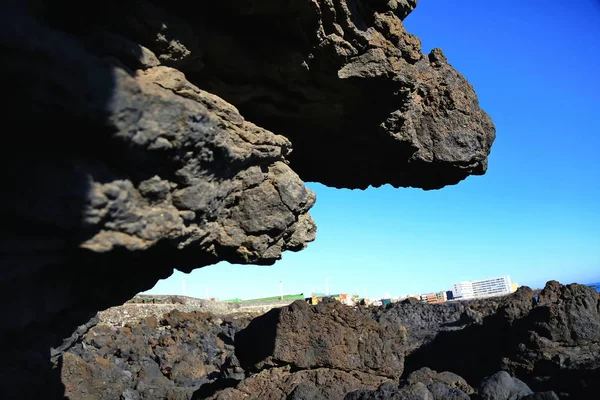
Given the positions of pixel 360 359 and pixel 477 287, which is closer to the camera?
pixel 360 359

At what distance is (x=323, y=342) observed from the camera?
10.3 metres

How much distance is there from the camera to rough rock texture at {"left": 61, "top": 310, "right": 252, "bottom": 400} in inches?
545

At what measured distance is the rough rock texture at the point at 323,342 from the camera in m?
10.2

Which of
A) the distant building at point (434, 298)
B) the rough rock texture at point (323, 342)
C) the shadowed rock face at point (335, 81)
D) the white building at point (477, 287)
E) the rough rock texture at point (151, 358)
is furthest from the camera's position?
the white building at point (477, 287)

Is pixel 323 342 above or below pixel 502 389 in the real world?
above

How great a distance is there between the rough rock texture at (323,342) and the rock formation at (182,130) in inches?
106

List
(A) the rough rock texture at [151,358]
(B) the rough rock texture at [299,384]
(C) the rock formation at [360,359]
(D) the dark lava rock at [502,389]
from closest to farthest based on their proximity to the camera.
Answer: (B) the rough rock texture at [299,384], (D) the dark lava rock at [502,389], (C) the rock formation at [360,359], (A) the rough rock texture at [151,358]

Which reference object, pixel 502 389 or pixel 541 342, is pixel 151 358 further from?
pixel 502 389

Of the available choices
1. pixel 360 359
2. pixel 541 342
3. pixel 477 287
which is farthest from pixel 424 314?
pixel 477 287

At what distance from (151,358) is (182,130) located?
18.1m

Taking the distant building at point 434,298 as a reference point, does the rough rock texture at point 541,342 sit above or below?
below

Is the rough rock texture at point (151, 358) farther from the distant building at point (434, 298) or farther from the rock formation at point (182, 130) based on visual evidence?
the distant building at point (434, 298)

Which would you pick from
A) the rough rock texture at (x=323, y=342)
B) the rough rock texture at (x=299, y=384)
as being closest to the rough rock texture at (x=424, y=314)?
the rough rock texture at (x=323, y=342)

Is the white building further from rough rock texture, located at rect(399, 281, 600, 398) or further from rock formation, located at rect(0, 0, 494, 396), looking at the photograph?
rock formation, located at rect(0, 0, 494, 396)
